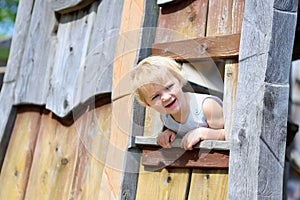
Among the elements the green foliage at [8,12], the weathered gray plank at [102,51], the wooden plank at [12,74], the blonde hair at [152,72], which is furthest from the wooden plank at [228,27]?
the green foliage at [8,12]

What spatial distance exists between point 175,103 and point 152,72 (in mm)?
165

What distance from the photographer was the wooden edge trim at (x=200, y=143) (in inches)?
104

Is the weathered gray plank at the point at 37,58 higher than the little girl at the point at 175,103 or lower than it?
higher

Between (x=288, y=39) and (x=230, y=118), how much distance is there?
1.32ft

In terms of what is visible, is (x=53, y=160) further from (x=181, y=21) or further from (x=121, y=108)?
(x=181, y=21)

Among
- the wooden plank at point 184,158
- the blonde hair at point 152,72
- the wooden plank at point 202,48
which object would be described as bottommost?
the wooden plank at point 184,158

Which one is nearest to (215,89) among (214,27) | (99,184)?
(214,27)

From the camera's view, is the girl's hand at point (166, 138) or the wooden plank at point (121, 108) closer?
the girl's hand at point (166, 138)

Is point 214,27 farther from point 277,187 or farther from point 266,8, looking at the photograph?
point 277,187

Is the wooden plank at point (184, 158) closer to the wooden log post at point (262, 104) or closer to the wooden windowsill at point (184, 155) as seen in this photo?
the wooden windowsill at point (184, 155)

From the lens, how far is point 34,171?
12.9 ft

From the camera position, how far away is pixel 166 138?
2.87 meters

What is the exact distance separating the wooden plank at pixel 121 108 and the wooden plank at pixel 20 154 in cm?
90

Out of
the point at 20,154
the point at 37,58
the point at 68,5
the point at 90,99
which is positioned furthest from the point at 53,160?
the point at 68,5
